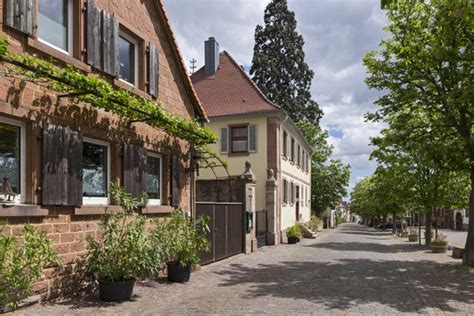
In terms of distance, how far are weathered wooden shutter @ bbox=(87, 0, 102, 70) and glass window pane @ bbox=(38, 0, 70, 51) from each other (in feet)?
1.32

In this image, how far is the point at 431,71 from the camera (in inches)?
568

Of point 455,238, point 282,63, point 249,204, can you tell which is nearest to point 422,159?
point 249,204

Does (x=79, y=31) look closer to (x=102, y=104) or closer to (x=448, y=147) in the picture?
(x=102, y=104)

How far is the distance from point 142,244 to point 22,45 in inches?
151

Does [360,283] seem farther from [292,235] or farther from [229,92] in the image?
[229,92]

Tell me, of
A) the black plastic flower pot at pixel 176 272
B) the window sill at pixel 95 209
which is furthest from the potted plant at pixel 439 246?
the window sill at pixel 95 209

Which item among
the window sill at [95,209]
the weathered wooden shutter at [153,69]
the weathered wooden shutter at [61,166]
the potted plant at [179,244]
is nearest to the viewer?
the weathered wooden shutter at [61,166]

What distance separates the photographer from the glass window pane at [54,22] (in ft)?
25.0

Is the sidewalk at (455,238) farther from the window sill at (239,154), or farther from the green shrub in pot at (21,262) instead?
the green shrub in pot at (21,262)

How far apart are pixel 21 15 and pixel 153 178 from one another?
526 cm

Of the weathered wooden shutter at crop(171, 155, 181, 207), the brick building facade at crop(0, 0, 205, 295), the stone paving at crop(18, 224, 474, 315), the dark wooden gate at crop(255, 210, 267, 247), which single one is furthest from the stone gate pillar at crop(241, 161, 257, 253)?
the brick building facade at crop(0, 0, 205, 295)

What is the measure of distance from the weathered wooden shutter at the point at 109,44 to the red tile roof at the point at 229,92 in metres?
14.0

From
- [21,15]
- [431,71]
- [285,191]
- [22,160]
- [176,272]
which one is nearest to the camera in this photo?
[21,15]

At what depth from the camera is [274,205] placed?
2205 cm
